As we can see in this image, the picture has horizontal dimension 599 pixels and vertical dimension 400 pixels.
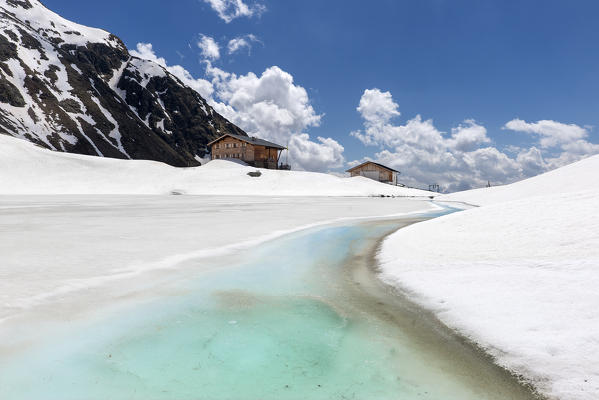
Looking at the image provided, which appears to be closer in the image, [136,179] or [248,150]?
[136,179]

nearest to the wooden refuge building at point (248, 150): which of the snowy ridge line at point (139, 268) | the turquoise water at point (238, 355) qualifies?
the snowy ridge line at point (139, 268)

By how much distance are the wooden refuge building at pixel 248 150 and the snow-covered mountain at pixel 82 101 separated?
228 ft

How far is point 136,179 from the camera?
51.1 meters

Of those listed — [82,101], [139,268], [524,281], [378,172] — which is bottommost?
[139,268]

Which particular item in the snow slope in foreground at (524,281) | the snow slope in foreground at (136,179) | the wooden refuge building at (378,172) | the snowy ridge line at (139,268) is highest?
the wooden refuge building at (378,172)

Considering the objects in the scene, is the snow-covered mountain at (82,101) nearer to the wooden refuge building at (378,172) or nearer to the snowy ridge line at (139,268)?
the wooden refuge building at (378,172)

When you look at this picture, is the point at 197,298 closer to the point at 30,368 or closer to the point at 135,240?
the point at 30,368

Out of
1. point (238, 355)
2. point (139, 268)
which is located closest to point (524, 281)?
point (238, 355)

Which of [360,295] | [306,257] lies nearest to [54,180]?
[306,257]

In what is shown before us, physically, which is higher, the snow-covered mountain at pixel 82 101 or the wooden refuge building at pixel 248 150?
the snow-covered mountain at pixel 82 101

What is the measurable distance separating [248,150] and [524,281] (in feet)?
225

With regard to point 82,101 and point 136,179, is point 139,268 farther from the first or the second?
point 82,101

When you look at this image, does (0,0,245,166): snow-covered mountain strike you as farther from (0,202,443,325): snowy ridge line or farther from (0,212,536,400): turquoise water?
(0,212,536,400): turquoise water

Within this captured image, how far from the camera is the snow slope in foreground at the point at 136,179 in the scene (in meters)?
43.8
